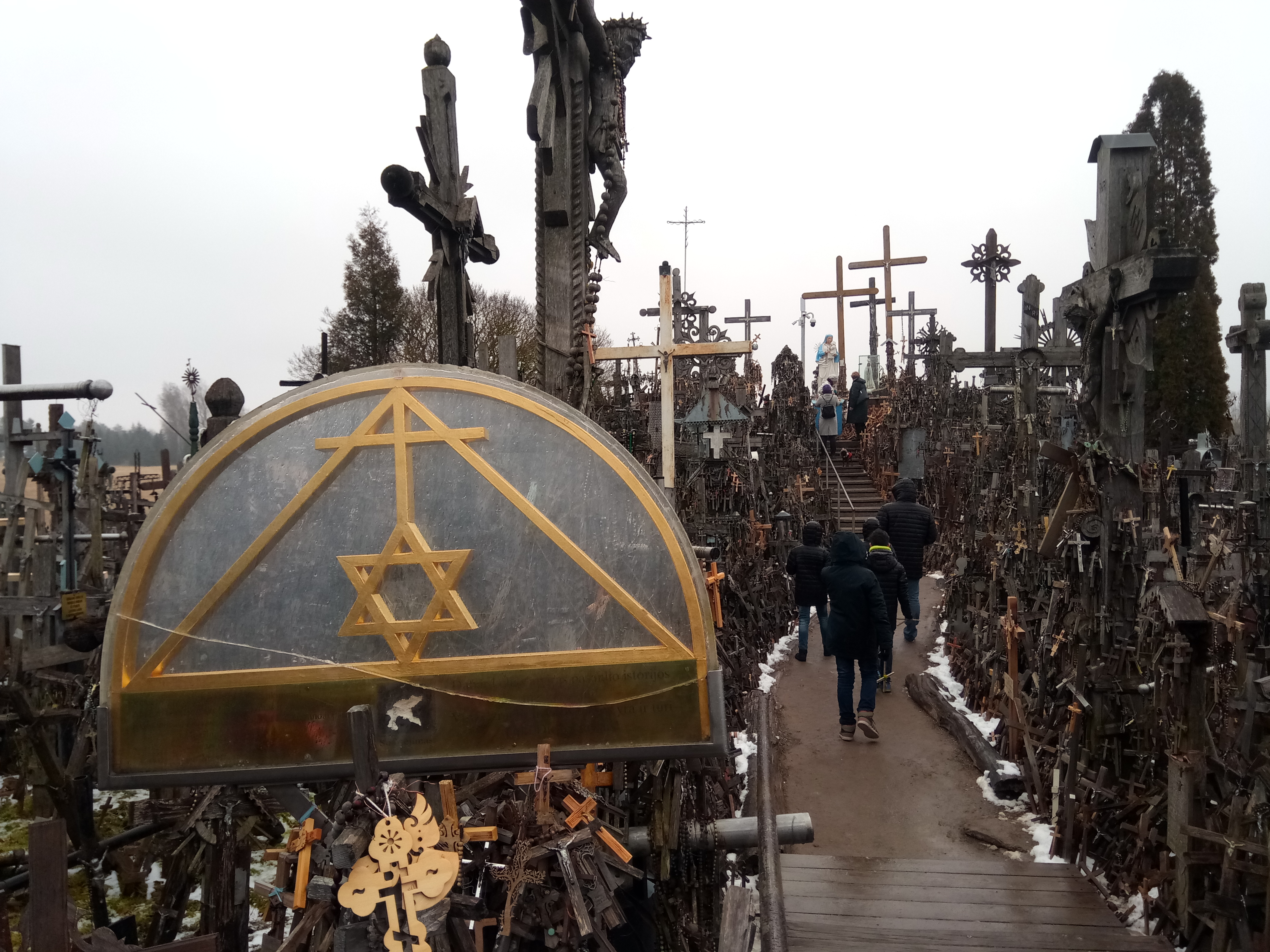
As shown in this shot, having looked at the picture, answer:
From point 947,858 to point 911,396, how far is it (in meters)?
18.1

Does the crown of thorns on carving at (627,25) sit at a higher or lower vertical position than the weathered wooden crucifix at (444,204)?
higher

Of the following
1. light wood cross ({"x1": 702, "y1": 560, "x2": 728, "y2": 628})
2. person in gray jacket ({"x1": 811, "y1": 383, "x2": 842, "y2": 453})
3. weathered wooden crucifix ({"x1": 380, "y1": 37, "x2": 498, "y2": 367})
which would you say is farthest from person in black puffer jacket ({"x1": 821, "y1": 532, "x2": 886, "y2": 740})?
person in gray jacket ({"x1": 811, "y1": 383, "x2": 842, "y2": 453})

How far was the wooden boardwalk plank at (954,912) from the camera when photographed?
4426mm

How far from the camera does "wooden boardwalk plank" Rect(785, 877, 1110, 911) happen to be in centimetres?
462

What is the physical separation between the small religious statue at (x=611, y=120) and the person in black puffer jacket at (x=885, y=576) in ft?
13.8

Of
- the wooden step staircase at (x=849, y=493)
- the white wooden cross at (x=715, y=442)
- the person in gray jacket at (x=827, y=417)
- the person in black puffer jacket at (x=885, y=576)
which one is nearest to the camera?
the person in black puffer jacket at (x=885, y=576)

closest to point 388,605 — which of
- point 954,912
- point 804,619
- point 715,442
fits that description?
point 954,912

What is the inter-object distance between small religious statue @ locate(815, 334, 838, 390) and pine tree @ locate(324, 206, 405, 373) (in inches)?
553

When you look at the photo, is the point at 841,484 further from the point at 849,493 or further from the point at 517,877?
the point at 517,877

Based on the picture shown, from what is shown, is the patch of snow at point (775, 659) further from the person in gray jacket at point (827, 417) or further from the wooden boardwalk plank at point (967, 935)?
the person in gray jacket at point (827, 417)

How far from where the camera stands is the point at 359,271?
71.8 ft

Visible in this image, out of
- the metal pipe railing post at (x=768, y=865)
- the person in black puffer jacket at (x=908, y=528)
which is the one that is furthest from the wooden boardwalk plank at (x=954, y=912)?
the person in black puffer jacket at (x=908, y=528)

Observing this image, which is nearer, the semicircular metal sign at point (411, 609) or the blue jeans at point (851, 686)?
the semicircular metal sign at point (411, 609)

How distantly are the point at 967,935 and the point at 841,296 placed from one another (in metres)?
26.1
